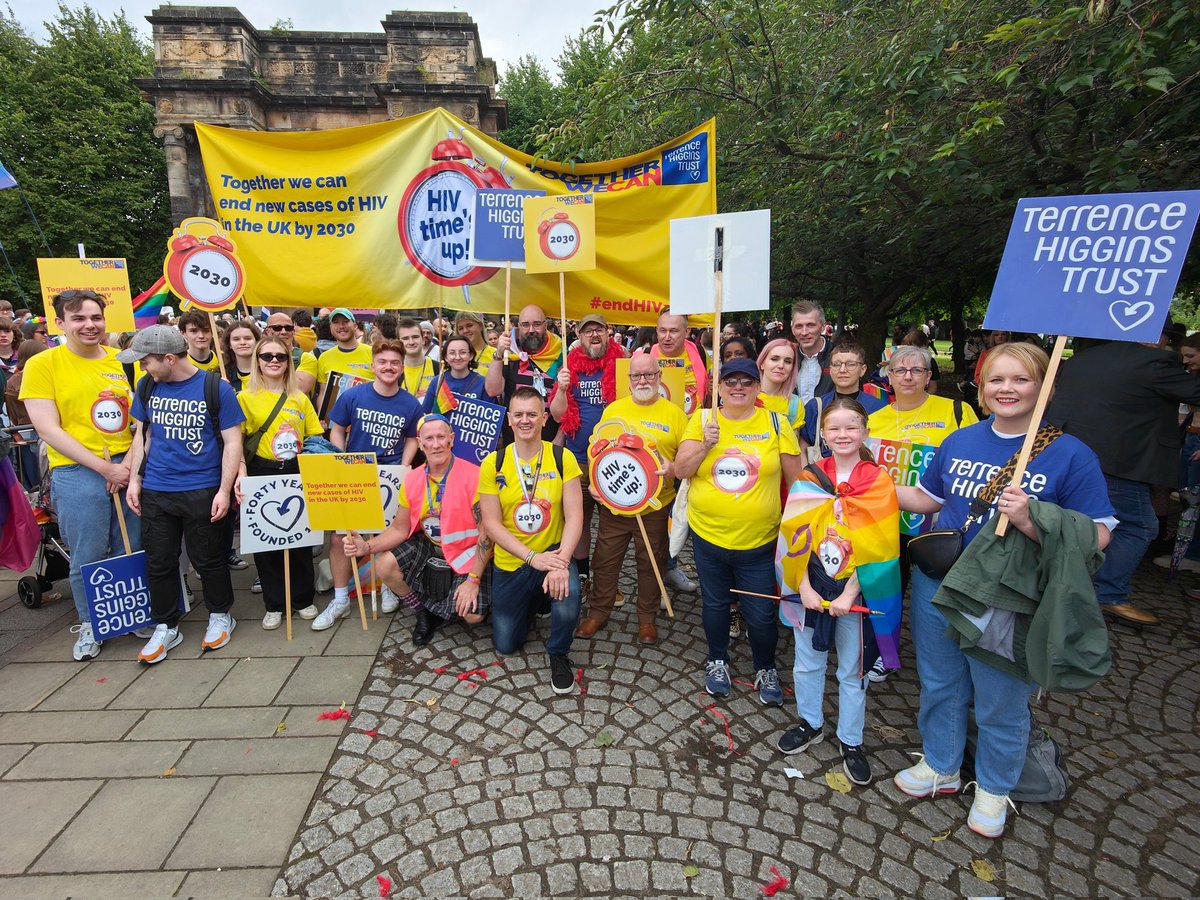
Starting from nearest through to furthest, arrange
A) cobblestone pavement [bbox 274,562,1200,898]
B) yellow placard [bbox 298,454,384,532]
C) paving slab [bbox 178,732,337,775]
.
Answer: cobblestone pavement [bbox 274,562,1200,898] < paving slab [bbox 178,732,337,775] < yellow placard [bbox 298,454,384,532]

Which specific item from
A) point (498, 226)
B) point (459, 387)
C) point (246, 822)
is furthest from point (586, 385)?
point (246, 822)

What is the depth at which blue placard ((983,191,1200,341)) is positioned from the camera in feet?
7.09

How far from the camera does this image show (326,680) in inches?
149

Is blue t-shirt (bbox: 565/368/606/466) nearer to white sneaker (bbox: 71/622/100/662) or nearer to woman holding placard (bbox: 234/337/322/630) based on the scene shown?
woman holding placard (bbox: 234/337/322/630)

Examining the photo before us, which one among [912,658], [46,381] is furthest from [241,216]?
[912,658]

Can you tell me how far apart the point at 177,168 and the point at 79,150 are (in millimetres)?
5636

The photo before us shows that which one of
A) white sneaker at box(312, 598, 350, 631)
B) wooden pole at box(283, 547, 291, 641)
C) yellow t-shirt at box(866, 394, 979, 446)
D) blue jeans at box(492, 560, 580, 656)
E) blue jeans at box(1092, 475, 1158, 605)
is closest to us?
yellow t-shirt at box(866, 394, 979, 446)

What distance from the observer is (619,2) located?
495 cm

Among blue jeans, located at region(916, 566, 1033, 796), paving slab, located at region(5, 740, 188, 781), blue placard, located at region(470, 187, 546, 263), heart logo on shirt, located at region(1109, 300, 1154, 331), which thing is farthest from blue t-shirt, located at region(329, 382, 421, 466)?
heart logo on shirt, located at region(1109, 300, 1154, 331)

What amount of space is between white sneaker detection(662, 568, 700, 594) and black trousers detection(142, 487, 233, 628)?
3454mm

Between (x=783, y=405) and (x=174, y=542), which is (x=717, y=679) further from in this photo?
(x=174, y=542)

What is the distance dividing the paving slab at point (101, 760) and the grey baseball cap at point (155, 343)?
232 centimetres

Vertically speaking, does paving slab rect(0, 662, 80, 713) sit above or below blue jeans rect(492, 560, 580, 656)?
below

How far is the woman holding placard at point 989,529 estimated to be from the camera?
7.62ft
